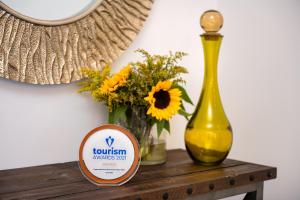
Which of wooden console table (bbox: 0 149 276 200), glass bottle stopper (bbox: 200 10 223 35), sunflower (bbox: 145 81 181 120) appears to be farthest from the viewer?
glass bottle stopper (bbox: 200 10 223 35)

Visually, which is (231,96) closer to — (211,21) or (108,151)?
(211,21)

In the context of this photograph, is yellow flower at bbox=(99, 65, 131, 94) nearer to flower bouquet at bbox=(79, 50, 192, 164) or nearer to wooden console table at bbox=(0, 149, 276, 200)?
flower bouquet at bbox=(79, 50, 192, 164)

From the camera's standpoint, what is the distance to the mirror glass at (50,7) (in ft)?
3.51

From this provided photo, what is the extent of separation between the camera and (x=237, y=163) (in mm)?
1194

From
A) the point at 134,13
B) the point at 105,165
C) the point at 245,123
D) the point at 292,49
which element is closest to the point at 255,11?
the point at 292,49

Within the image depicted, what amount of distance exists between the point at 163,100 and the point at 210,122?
0.17 m

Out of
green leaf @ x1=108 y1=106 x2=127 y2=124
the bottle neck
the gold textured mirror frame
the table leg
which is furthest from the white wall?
the table leg

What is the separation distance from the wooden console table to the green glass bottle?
0.14 ft

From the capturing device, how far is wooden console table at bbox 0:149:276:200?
85 cm

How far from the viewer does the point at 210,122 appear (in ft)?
3.73

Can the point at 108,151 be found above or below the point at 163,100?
below

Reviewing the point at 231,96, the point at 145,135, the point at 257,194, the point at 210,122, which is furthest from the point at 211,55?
the point at 231,96

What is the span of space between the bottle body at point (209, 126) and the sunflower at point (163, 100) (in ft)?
0.40

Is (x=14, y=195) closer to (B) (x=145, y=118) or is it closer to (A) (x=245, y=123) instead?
(B) (x=145, y=118)
